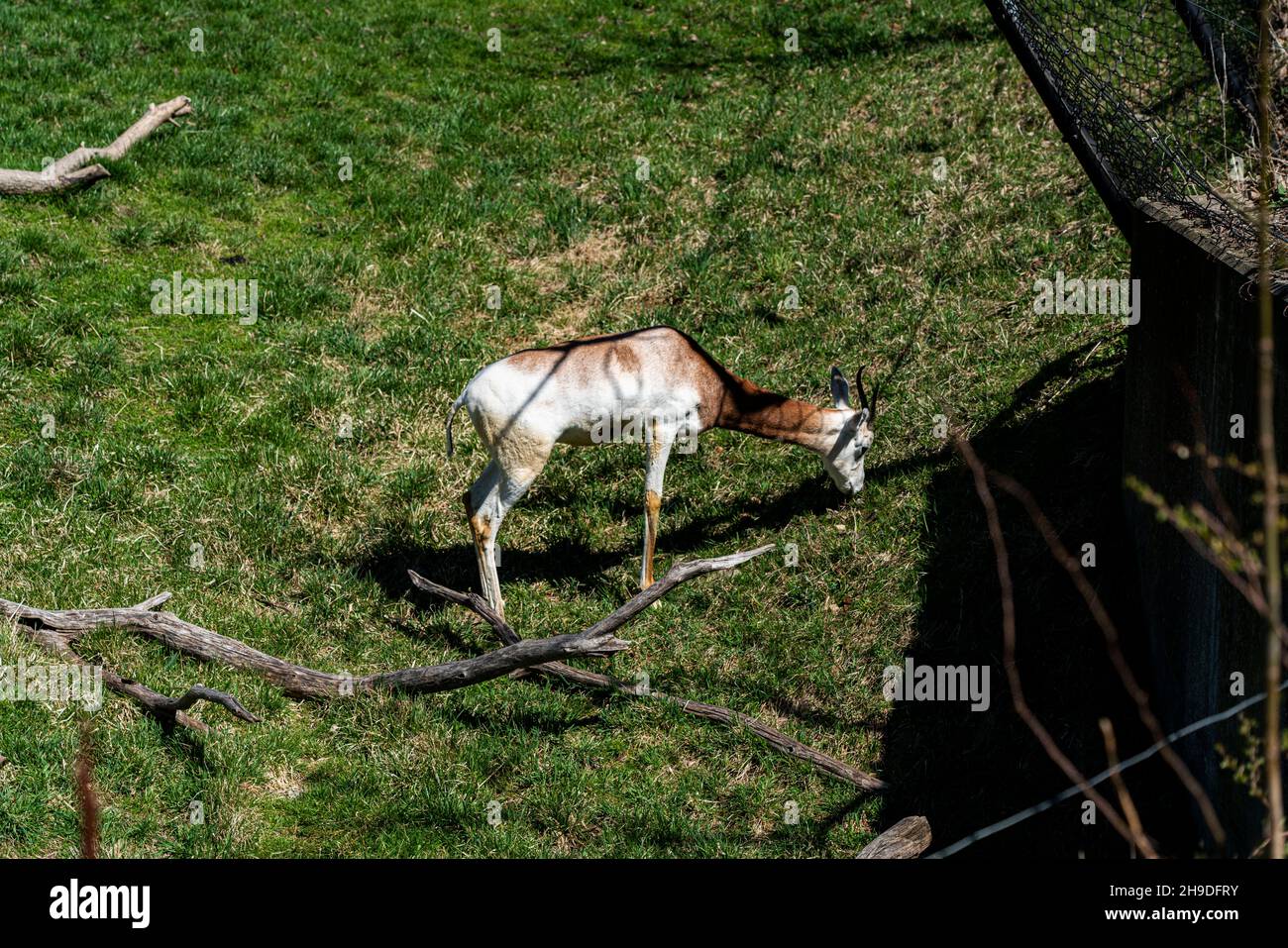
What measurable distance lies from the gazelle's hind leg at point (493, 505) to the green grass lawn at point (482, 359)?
0.93ft

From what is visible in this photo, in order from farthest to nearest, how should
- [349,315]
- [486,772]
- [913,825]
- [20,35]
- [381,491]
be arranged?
1. [20,35]
2. [349,315]
3. [381,491]
4. [486,772]
5. [913,825]

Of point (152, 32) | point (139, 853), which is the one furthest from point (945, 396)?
point (152, 32)

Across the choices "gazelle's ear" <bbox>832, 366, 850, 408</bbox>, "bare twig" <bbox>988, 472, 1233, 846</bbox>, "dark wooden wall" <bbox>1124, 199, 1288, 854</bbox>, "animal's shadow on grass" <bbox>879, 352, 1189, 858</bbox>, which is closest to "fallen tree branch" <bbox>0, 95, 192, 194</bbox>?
"gazelle's ear" <bbox>832, 366, 850, 408</bbox>

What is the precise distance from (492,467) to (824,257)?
14.0 feet

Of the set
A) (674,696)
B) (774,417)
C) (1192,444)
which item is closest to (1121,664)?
(1192,444)

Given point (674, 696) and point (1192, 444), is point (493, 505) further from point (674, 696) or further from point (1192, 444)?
point (1192, 444)

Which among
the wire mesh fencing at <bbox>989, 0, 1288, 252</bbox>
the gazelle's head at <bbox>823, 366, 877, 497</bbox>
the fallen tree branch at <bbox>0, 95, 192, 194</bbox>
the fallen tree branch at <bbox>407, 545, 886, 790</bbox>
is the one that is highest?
the fallen tree branch at <bbox>0, 95, 192, 194</bbox>

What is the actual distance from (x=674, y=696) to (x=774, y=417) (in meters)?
2.07

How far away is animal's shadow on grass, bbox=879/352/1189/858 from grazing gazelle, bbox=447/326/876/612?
40.8 inches

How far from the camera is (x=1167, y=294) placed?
6.76m

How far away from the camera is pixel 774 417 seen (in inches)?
325

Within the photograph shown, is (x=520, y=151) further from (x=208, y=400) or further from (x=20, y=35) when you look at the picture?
(x=20, y=35)

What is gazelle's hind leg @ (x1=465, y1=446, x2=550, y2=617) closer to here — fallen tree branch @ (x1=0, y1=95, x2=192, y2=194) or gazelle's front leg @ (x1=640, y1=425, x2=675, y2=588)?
gazelle's front leg @ (x1=640, y1=425, x2=675, y2=588)

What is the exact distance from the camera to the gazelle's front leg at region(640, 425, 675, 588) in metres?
7.89
